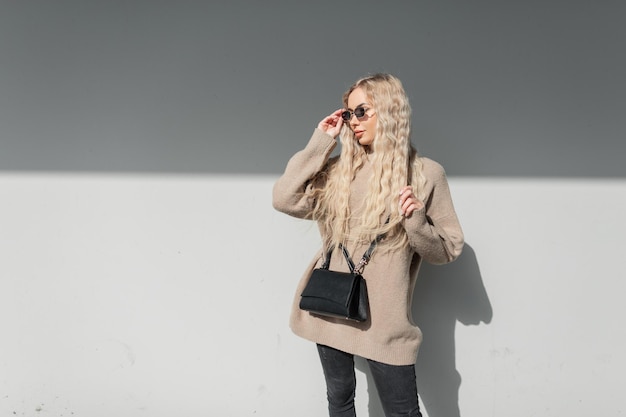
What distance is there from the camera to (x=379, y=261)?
1.76 meters

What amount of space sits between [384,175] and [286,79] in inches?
31.0

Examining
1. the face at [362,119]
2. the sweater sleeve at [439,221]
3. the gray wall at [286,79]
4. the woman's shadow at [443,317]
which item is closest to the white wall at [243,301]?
the woman's shadow at [443,317]

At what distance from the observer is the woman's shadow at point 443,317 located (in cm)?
228

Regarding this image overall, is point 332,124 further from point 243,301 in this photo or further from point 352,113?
point 243,301

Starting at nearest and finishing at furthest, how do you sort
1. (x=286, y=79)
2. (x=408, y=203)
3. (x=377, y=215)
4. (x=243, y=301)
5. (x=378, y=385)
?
1. (x=408, y=203)
2. (x=377, y=215)
3. (x=378, y=385)
4. (x=286, y=79)
5. (x=243, y=301)

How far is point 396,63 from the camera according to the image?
2184 mm

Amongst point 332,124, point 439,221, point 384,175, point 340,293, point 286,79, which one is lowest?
point 340,293

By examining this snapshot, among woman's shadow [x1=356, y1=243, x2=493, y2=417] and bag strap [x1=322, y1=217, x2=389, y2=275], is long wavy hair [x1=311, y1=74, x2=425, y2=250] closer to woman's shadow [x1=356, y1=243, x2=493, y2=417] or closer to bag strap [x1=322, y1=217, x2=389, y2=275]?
bag strap [x1=322, y1=217, x2=389, y2=275]

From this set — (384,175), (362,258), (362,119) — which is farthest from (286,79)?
(362,258)

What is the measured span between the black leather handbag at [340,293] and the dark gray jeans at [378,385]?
0.21m

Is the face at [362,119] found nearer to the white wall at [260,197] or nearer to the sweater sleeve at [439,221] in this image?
the sweater sleeve at [439,221]

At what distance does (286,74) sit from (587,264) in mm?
1613

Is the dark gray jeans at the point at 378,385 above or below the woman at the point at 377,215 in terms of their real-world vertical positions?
below

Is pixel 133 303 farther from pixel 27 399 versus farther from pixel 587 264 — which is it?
pixel 587 264
